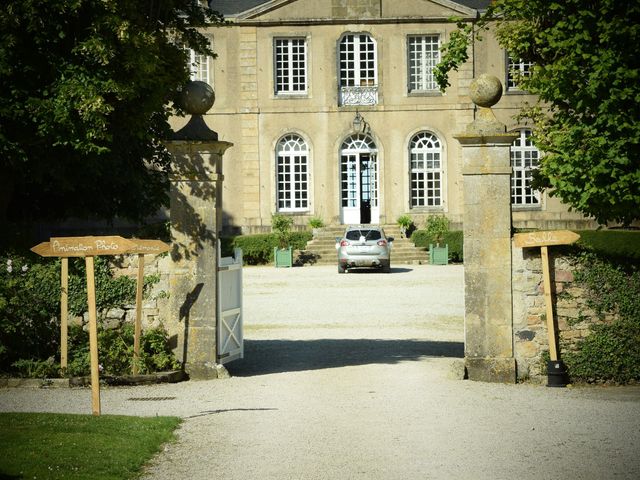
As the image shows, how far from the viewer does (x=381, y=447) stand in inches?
305

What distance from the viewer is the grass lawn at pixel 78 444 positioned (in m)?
6.89

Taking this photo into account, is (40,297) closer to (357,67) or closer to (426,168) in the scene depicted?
(426,168)

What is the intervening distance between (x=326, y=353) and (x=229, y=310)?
1.72 metres

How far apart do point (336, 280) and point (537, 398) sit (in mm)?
15199

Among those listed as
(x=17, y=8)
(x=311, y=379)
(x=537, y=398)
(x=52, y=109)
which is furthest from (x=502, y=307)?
(x=17, y=8)

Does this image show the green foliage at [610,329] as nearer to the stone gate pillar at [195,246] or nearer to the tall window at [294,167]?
the stone gate pillar at [195,246]

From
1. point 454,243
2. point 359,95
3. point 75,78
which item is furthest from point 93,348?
point 359,95

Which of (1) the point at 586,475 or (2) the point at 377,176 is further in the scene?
(2) the point at 377,176

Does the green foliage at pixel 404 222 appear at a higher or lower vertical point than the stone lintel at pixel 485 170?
lower

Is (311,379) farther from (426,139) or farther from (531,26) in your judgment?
(426,139)

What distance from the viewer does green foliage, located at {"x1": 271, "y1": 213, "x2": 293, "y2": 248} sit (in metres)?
30.9

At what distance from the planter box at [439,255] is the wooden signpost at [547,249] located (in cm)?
1920

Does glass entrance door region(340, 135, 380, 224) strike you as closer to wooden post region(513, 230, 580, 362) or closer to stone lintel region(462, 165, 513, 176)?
stone lintel region(462, 165, 513, 176)

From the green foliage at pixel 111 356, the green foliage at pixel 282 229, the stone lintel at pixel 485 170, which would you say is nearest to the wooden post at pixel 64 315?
the green foliage at pixel 111 356
